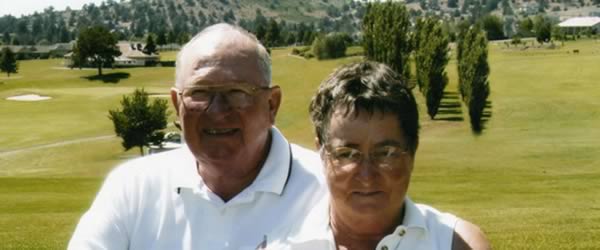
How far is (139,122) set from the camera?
163 ft

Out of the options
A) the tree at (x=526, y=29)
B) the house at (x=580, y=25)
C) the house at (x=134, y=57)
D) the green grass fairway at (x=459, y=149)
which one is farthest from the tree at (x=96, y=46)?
the house at (x=580, y=25)

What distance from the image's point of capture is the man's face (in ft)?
12.2

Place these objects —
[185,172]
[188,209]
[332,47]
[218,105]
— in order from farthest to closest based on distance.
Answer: [332,47] < [185,172] < [188,209] < [218,105]

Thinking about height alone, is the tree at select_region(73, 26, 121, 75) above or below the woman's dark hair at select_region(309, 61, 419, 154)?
below

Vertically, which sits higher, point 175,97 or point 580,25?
point 175,97

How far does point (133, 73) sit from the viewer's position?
97.3m

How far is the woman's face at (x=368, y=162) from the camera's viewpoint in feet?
10.8

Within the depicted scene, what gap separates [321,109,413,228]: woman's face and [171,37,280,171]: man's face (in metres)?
0.52

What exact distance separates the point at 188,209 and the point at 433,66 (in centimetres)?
Answer: 4463

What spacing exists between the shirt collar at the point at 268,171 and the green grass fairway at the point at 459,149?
8191 mm

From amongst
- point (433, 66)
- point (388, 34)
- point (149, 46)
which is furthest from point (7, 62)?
point (433, 66)

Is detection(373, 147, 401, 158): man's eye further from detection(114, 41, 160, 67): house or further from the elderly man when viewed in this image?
detection(114, 41, 160, 67): house

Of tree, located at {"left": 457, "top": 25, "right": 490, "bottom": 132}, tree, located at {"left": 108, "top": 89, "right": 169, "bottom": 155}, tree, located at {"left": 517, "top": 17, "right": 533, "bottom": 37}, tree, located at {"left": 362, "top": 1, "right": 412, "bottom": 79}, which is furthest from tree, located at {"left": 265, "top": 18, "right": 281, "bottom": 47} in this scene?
tree, located at {"left": 457, "top": 25, "right": 490, "bottom": 132}

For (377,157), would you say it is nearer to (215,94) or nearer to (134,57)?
(215,94)
